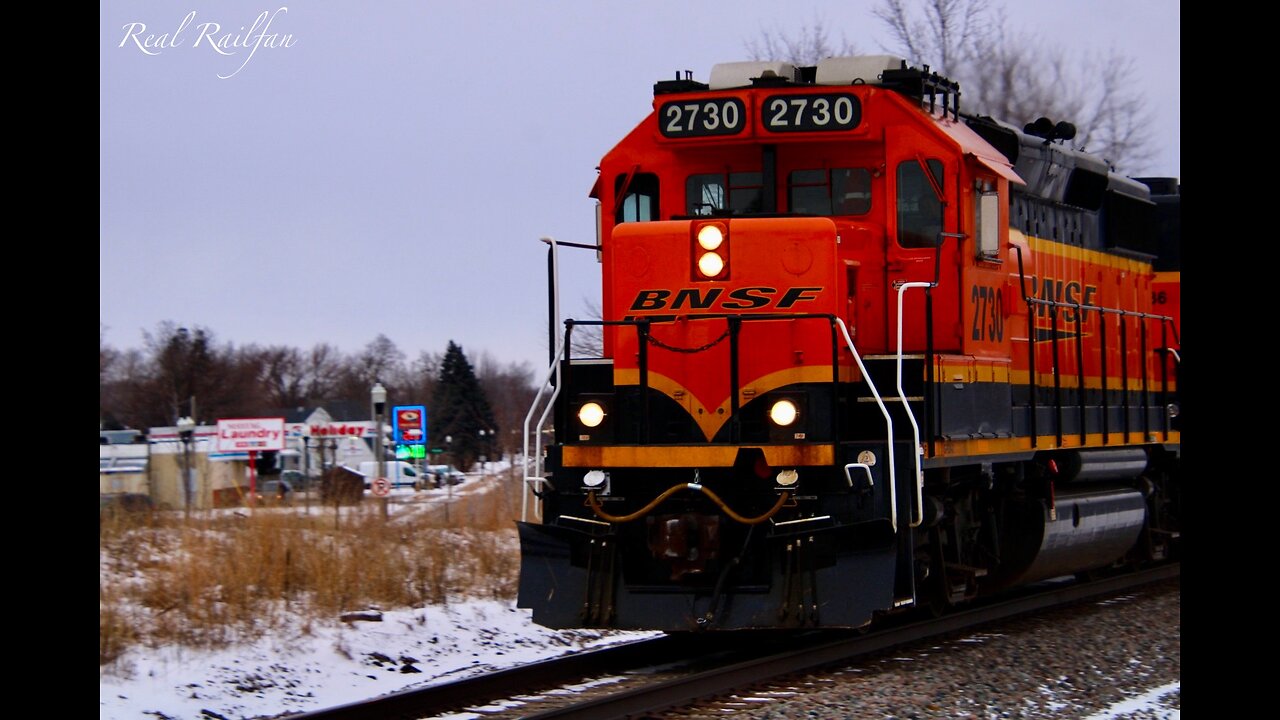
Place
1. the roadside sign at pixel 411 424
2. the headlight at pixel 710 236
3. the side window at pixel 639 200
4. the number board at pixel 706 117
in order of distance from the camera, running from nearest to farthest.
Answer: the headlight at pixel 710 236
the number board at pixel 706 117
the side window at pixel 639 200
the roadside sign at pixel 411 424

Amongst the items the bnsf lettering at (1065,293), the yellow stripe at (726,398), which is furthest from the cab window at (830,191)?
the bnsf lettering at (1065,293)

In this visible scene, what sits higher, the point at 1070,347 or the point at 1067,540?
the point at 1070,347

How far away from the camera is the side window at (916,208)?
9164mm

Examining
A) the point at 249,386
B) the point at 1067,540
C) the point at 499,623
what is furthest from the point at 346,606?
the point at 249,386

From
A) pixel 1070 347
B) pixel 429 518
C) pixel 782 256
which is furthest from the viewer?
pixel 429 518

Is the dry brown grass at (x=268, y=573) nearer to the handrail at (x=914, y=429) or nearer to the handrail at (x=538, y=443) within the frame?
the handrail at (x=538, y=443)

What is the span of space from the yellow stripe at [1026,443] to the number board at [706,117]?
8.14 feet

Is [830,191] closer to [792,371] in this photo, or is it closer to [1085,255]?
[792,371]

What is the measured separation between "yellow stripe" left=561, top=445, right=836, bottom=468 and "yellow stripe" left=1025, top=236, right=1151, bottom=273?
4.13m

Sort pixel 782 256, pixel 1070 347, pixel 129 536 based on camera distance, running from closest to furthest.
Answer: pixel 782 256
pixel 1070 347
pixel 129 536

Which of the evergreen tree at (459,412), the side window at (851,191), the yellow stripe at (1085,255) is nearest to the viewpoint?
the side window at (851,191)
